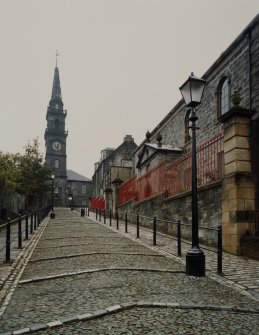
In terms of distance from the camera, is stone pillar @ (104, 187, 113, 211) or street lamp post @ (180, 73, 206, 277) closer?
street lamp post @ (180, 73, 206, 277)

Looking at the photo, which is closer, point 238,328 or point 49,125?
point 238,328

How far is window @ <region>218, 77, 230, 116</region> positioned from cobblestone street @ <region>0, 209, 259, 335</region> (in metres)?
10.8

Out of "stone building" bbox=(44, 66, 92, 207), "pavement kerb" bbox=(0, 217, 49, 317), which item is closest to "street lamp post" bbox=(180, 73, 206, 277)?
"pavement kerb" bbox=(0, 217, 49, 317)

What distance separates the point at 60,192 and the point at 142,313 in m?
69.8

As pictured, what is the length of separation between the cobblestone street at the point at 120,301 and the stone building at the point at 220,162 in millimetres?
2367

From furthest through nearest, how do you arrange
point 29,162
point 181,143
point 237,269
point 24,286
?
1. point 29,162
2. point 181,143
3. point 237,269
4. point 24,286

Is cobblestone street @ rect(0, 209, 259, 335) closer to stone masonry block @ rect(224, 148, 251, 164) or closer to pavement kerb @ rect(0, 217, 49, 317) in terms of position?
pavement kerb @ rect(0, 217, 49, 317)

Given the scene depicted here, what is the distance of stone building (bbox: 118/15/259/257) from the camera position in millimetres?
8414

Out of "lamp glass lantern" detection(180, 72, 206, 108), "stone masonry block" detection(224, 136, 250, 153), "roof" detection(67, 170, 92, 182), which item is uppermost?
"roof" detection(67, 170, 92, 182)

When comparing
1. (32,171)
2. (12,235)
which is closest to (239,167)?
(12,235)

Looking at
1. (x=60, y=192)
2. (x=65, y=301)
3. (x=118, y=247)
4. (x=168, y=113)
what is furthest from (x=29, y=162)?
(x=60, y=192)

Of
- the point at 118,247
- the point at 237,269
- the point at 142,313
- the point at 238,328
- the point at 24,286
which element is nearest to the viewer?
the point at 238,328

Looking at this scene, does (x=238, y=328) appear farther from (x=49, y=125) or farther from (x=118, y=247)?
(x=49, y=125)

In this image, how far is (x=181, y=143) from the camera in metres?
21.3
